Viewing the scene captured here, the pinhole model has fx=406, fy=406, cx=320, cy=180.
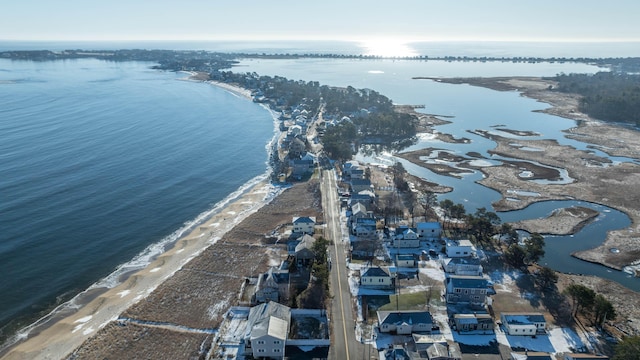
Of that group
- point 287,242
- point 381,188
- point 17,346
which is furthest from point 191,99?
point 17,346

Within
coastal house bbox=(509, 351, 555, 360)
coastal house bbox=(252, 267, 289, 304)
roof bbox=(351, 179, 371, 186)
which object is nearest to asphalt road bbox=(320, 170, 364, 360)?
coastal house bbox=(252, 267, 289, 304)

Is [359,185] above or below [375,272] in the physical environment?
above

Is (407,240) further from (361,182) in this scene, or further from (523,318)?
(361,182)

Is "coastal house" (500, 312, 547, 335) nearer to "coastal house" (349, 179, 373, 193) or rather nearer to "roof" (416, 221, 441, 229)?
"roof" (416, 221, 441, 229)

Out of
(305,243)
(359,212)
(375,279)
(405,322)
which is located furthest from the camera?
(359,212)

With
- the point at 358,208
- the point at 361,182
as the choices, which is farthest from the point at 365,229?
the point at 361,182

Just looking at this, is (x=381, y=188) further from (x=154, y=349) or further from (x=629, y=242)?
(x=154, y=349)

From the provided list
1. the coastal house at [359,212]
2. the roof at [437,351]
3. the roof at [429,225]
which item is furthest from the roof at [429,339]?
the coastal house at [359,212]
